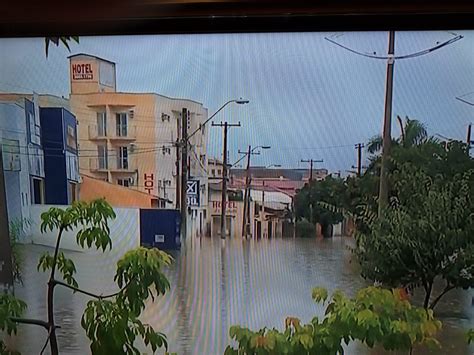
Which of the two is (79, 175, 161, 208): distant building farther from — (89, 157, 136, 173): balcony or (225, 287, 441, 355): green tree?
(225, 287, 441, 355): green tree

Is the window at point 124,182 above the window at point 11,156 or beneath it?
beneath

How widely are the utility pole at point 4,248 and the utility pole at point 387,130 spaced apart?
28.8 inches

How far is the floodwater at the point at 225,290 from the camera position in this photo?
962 millimetres

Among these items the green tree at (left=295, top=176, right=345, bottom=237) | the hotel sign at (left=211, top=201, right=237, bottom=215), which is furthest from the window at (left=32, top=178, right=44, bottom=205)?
the green tree at (left=295, top=176, right=345, bottom=237)

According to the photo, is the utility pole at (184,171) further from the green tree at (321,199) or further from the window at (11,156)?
the window at (11,156)

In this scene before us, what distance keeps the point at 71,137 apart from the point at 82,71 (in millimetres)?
130

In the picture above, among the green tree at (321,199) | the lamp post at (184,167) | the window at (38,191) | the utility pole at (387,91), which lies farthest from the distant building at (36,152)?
the utility pole at (387,91)

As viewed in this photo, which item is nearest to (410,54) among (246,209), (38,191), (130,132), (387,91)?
(387,91)

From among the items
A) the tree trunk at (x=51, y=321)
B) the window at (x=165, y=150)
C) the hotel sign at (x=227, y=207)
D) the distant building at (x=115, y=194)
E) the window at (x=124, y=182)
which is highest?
the window at (x=165, y=150)

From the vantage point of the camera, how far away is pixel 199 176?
982mm

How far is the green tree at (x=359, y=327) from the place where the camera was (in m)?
0.93

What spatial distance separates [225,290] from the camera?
38.6 inches

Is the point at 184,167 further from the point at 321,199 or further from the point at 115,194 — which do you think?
the point at 321,199

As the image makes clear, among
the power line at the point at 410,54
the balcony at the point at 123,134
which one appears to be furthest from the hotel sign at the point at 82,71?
the power line at the point at 410,54
